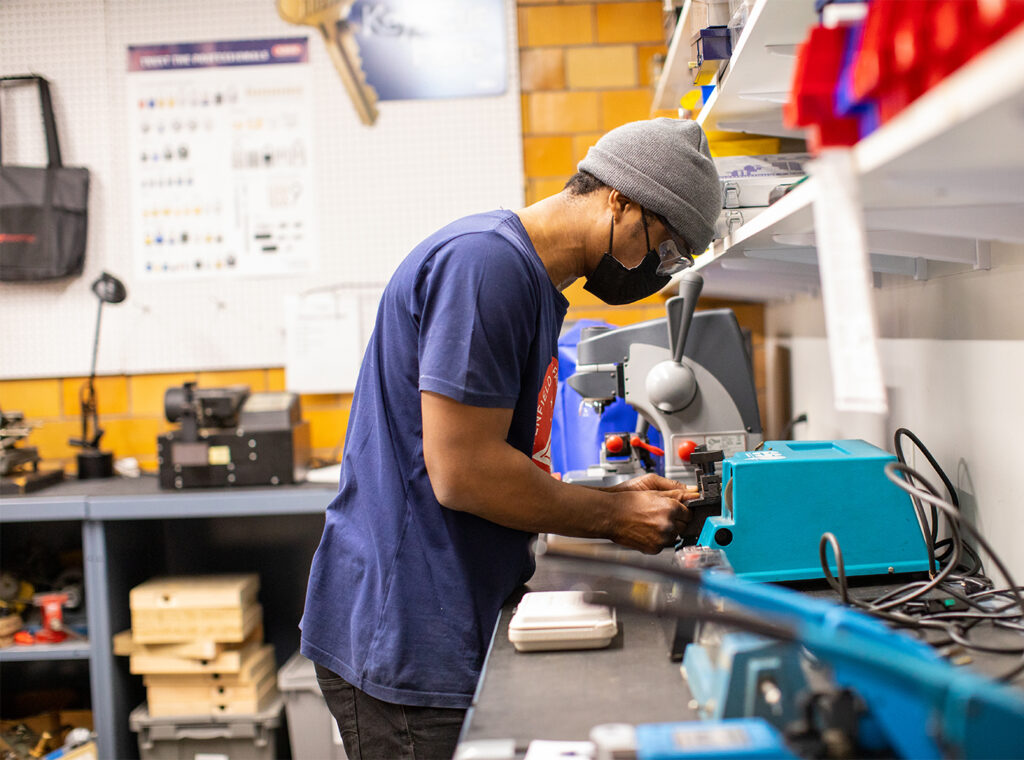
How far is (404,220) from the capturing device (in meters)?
3.01

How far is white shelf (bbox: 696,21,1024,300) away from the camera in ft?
1.67

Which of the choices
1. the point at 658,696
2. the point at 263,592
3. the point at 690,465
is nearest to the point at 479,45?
the point at 690,465

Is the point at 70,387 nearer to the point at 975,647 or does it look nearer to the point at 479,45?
the point at 479,45

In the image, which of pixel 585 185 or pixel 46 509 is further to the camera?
pixel 46 509

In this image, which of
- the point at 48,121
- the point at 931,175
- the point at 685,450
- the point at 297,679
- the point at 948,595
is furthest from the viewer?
the point at 48,121

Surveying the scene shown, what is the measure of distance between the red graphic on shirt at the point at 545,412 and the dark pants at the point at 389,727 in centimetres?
43

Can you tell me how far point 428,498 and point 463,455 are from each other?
140 millimetres

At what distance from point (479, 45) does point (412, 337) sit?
80.3 inches

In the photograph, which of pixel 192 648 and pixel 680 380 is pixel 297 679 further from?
pixel 680 380

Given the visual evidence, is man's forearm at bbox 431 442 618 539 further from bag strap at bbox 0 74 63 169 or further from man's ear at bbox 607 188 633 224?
bag strap at bbox 0 74 63 169

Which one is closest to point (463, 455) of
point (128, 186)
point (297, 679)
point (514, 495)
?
point (514, 495)

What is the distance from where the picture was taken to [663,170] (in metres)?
1.34

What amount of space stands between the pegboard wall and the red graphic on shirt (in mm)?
1641

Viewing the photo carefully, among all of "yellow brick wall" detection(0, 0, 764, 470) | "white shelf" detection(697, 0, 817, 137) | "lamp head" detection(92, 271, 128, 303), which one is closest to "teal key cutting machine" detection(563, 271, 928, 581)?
"white shelf" detection(697, 0, 817, 137)
